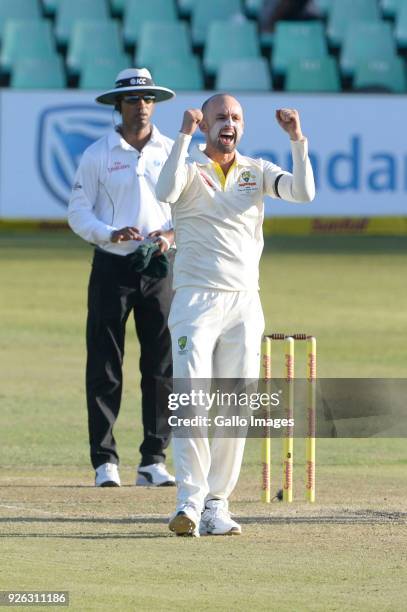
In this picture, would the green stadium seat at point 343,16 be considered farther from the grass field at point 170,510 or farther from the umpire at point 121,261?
the umpire at point 121,261

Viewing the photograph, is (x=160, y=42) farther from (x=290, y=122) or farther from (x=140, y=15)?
(x=290, y=122)

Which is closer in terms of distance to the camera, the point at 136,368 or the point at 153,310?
the point at 153,310

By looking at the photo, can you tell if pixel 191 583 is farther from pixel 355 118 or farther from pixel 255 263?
pixel 355 118

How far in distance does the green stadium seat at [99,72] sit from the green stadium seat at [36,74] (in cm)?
41

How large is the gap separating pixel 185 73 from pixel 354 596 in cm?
1903

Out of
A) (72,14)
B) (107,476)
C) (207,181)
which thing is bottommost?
(107,476)

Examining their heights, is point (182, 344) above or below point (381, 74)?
below

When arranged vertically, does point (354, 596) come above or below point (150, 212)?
below

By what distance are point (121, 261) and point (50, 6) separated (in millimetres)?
18092

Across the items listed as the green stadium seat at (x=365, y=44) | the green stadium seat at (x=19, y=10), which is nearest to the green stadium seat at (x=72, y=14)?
the green stadium seat at (x=19, y=10)

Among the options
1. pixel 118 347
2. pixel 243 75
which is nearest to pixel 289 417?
pixel 118 347

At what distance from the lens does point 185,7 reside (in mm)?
26422

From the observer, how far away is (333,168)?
22578 mm

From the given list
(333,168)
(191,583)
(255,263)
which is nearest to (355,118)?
(333,168)
